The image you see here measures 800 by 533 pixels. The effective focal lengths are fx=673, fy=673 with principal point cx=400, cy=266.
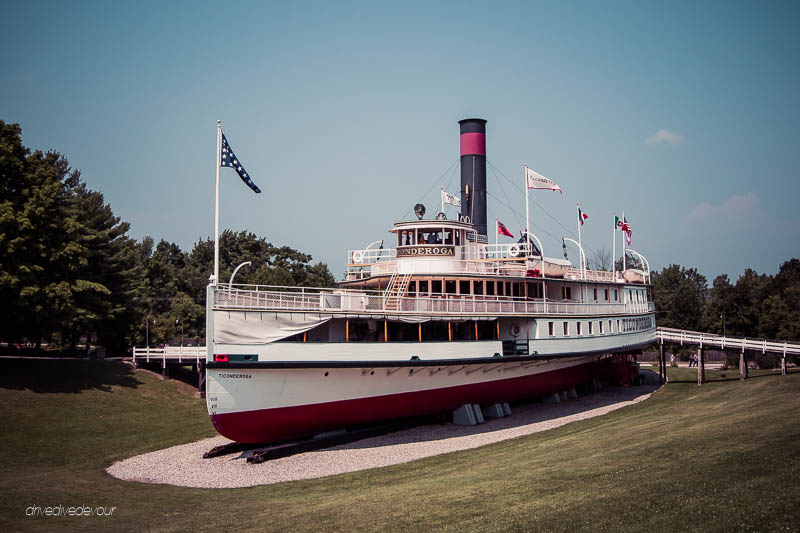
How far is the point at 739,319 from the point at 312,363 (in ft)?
157

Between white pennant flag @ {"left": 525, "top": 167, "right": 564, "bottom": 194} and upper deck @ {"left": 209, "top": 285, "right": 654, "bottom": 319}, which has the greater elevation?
white pennant flag @ {"left": 525, "top": 167, "right": 564, "bottom": 194}

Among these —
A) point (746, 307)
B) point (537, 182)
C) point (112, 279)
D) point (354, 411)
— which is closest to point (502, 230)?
point (537, 182)

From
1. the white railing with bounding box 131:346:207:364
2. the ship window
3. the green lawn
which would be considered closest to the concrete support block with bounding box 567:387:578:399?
the green lawn

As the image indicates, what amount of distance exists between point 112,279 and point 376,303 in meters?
22.1

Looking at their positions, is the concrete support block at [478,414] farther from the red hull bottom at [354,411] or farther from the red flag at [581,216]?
the red flag at [581,216]

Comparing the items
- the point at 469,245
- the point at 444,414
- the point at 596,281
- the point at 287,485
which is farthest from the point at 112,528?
the point at 596,281

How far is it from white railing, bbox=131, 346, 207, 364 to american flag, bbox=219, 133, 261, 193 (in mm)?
14591

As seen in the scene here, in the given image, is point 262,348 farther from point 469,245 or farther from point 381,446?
point 469,245

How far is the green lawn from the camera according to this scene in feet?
38.3

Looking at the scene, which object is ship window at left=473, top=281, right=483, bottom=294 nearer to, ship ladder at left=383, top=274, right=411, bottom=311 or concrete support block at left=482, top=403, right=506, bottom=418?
ship ladder at left=383, top=274, right=411, bottom=311

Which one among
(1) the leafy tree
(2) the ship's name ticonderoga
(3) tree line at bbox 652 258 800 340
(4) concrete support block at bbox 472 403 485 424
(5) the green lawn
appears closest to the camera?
(5) the green lawn

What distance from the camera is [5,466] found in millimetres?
20953

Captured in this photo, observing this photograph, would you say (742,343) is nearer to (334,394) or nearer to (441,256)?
(441,256)

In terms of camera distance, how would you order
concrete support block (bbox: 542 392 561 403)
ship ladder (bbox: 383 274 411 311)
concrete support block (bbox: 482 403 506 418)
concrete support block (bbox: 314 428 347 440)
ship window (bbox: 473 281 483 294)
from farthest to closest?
concrete support block (bbox: 542 392 561 403)
ship window (bbox: 473 281 483 294)
concrete support block (bbox: 482 403 506 418)
ship ladder (bbox: 383 274 411 311)
concrete support block (bbox: 314 428 347 440)
